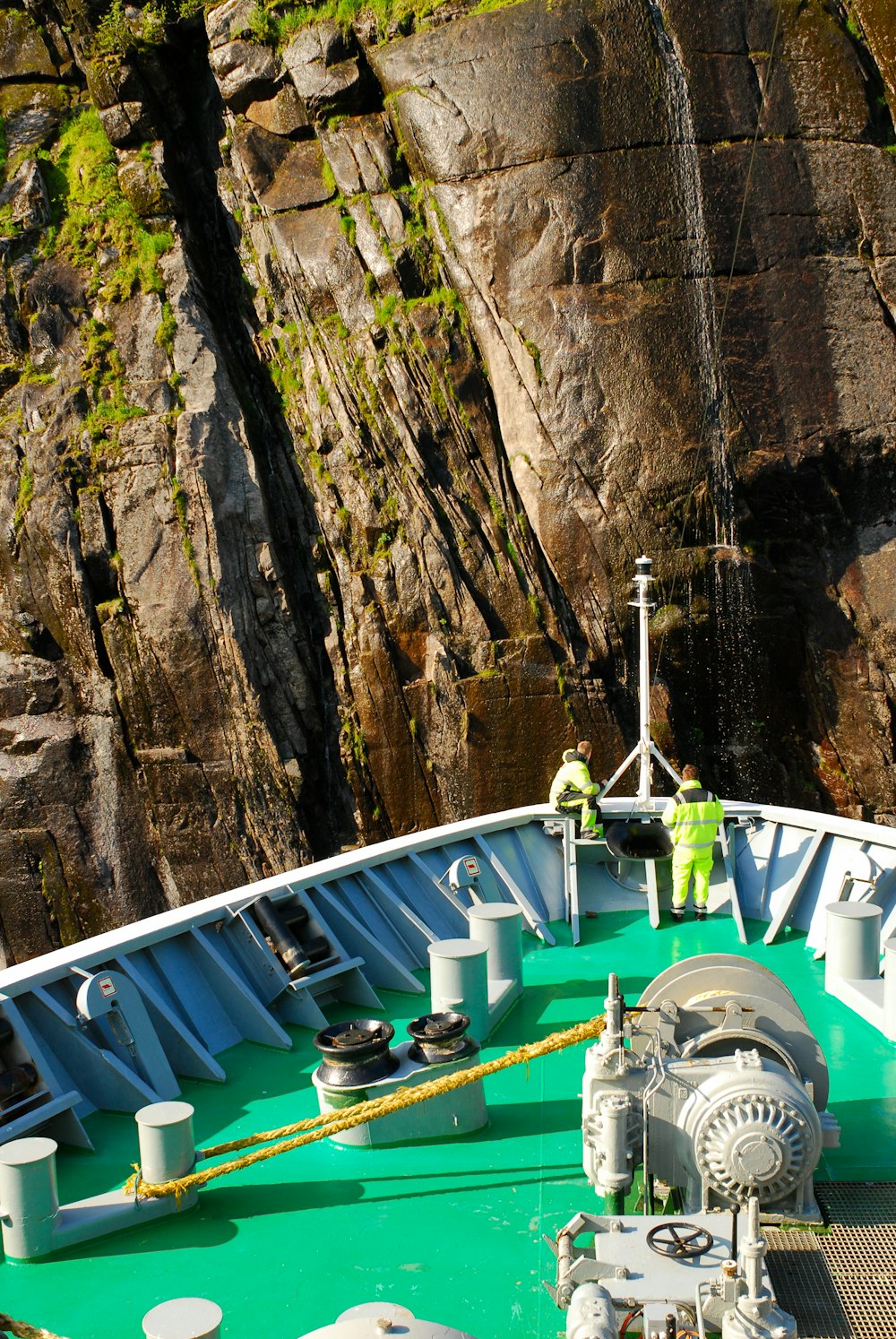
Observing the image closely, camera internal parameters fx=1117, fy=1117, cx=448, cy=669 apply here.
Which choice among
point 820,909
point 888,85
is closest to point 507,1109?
point 820,909

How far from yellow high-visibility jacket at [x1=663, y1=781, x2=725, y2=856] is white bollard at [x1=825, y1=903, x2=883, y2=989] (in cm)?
168

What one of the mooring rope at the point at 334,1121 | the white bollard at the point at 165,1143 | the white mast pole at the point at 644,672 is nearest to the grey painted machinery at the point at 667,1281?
the mooring rope at the point at 334,1121

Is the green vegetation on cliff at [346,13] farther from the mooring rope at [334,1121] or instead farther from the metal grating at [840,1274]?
the metal grating at [840,1274]

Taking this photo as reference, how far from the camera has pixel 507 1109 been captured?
611cm

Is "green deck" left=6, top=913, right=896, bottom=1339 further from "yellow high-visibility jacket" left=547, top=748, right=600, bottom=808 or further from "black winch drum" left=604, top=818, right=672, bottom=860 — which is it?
"yellow high-visibility jacket" left=547, top=748, right=600, bottom=808

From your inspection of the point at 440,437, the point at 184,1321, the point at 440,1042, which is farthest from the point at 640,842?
the point at 440,437

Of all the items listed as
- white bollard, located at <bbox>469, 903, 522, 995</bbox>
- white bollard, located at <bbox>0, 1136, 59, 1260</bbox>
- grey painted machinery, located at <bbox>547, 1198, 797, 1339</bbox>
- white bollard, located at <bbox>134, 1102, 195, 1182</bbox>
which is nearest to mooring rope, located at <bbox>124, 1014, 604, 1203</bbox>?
white bollard, located at <bbox>134, 1102, 195, 1182</bbox>

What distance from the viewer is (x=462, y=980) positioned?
22.1ft

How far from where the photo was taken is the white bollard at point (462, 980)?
671cm

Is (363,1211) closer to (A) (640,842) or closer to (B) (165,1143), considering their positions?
(B) (165,1143)

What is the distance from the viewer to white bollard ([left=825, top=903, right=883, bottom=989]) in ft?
24.1

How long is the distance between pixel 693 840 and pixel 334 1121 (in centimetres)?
462

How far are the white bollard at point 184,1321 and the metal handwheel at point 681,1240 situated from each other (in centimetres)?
149

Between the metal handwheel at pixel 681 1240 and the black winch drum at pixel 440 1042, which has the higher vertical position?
the metal handwheel at pixel 681 1240
